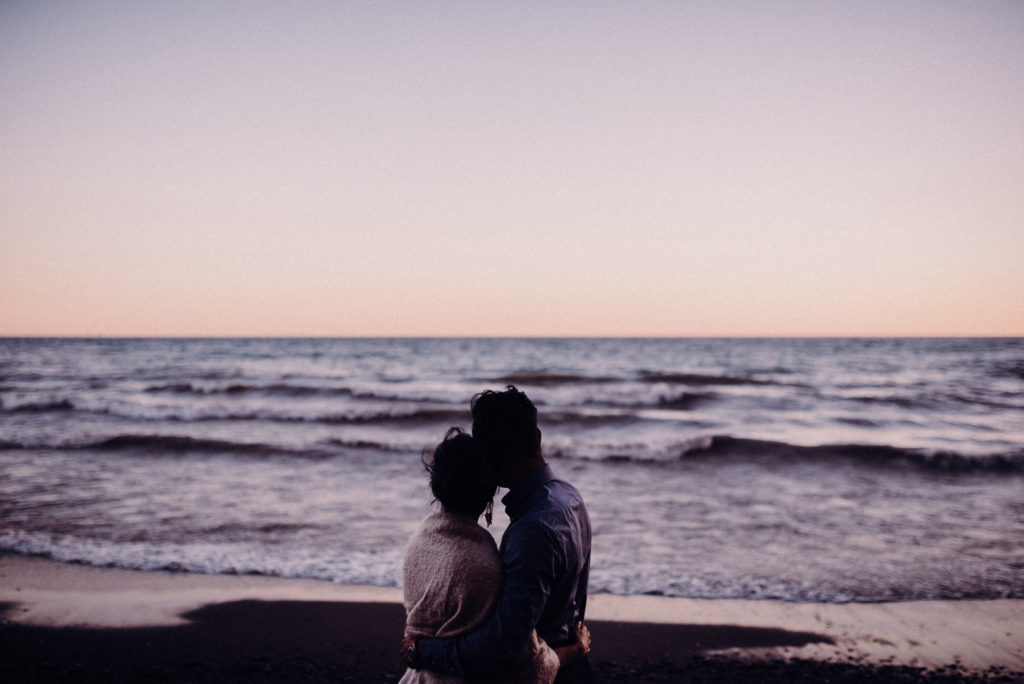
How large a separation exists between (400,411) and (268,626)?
1346 centimetres

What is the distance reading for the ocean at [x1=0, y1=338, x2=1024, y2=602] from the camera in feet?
19.2

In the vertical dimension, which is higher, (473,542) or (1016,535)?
(473,542)

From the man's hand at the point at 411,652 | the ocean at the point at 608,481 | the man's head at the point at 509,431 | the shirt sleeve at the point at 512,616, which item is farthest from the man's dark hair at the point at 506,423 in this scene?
the ocean at the point at 608,481

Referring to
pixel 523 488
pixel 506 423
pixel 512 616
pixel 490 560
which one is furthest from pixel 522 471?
pixel 512 616

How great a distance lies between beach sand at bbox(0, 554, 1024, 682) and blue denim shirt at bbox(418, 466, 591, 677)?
243cm

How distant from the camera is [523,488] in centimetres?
181

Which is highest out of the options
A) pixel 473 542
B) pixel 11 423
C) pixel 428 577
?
pixel 473 542

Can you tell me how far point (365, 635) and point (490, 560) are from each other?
10.4 feet

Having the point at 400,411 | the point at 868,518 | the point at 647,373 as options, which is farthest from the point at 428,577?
the point at 647,373

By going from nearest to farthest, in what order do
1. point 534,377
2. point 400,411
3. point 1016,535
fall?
point 1016,535 < point 400,411 < point 534,377

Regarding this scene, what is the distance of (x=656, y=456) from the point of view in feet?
38.6

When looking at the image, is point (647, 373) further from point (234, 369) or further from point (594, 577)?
point (594, 577)

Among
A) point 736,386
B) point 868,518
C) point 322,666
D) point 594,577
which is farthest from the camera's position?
point 736,386

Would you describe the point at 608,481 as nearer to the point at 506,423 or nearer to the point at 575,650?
the point at 575,650
